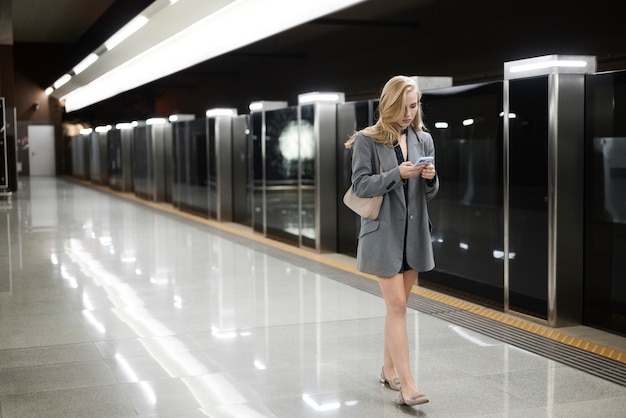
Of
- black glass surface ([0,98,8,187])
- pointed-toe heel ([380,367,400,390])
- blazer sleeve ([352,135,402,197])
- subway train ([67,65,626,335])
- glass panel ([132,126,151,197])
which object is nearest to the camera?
blazer sleeve ([352,135,402,197])

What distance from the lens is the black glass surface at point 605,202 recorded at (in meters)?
5.93

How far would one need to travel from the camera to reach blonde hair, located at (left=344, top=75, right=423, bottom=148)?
434cm

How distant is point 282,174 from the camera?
11.7m

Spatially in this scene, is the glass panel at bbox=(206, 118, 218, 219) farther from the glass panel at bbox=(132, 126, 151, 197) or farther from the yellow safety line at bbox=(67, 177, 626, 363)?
the glass panel at bbox=(132, 126, 151, 197)

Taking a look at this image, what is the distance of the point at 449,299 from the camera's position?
24.3 feet

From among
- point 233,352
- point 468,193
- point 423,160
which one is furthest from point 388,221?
point 468,193

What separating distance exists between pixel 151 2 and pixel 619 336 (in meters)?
7.12

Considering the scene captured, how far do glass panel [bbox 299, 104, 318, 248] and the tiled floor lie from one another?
3.94ft

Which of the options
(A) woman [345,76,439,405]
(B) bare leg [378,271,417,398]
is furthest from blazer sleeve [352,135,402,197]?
(B) bare leg [378,271,417,398]

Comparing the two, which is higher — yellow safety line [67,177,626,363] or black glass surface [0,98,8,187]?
black glass surface [0,98,8,187]

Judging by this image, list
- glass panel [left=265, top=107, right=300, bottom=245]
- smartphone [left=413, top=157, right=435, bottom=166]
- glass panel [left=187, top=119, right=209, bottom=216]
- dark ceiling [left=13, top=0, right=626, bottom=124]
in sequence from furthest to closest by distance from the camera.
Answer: glass panel [left=187, top=119, right=209, bottom=216] < glass panel [left=265, top=107, right=300, bottom=245] < dark ceiling [left=13, top=0, right=626, bottom=124] < smartphone [left=413, top=157, right=435, bottom=166]

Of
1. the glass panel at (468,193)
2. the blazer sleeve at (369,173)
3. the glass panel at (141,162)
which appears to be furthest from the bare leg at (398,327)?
the glass panel at (141,162)

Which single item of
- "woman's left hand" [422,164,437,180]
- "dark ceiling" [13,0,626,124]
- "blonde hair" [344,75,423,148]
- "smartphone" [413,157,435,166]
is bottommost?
"woman's left hand" [422,164,437,180]

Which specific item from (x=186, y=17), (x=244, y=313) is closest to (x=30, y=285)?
(x=244, y=313)
